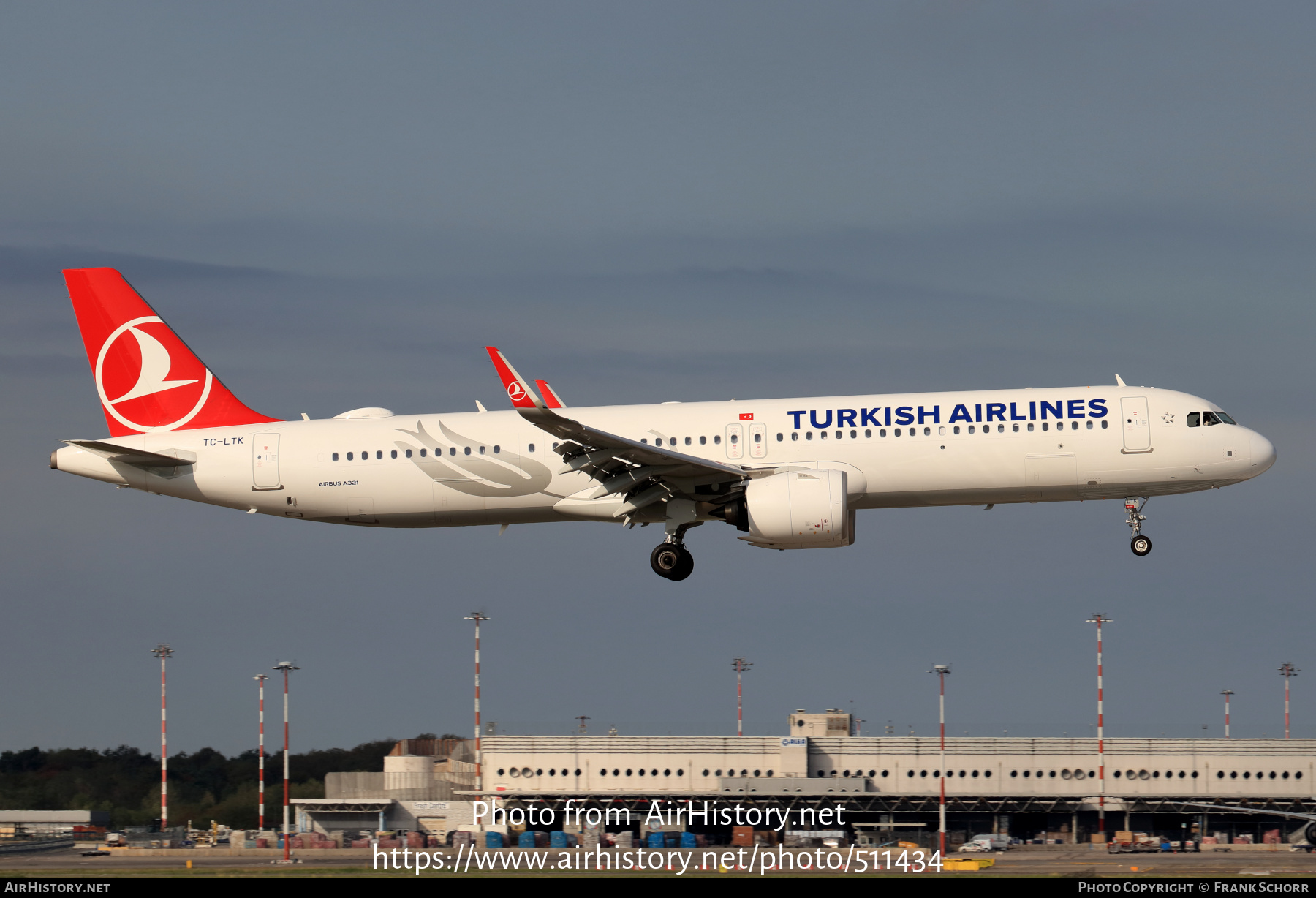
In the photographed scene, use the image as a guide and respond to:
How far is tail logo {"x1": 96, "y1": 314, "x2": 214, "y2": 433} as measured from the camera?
46500 mm

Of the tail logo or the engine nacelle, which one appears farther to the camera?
the tail logo

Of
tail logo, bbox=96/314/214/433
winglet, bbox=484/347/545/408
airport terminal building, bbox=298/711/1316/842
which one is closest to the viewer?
winglet, bbox=484/347/545/408

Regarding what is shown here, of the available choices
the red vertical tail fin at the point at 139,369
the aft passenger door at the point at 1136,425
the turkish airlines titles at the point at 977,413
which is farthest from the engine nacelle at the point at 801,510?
the red vertical tail fin at the point at 139,369

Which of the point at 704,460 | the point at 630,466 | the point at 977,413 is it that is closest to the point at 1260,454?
the point at 977,413

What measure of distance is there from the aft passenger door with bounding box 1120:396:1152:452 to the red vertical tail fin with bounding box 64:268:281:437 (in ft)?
83.1

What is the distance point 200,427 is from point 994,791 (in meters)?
64.3

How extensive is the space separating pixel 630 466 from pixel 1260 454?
1736 cm

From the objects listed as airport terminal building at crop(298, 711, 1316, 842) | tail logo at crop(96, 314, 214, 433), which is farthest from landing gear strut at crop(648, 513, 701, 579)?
airport terminal building at crop(298, 711, 1316, 842)

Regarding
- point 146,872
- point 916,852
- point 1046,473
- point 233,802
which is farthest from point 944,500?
point 233,802

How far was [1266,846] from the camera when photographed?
72.7m

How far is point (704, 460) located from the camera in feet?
135

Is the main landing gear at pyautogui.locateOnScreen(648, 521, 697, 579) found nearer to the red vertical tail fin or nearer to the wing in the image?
the wing

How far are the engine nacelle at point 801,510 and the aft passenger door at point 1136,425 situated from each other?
7857 millimetres
